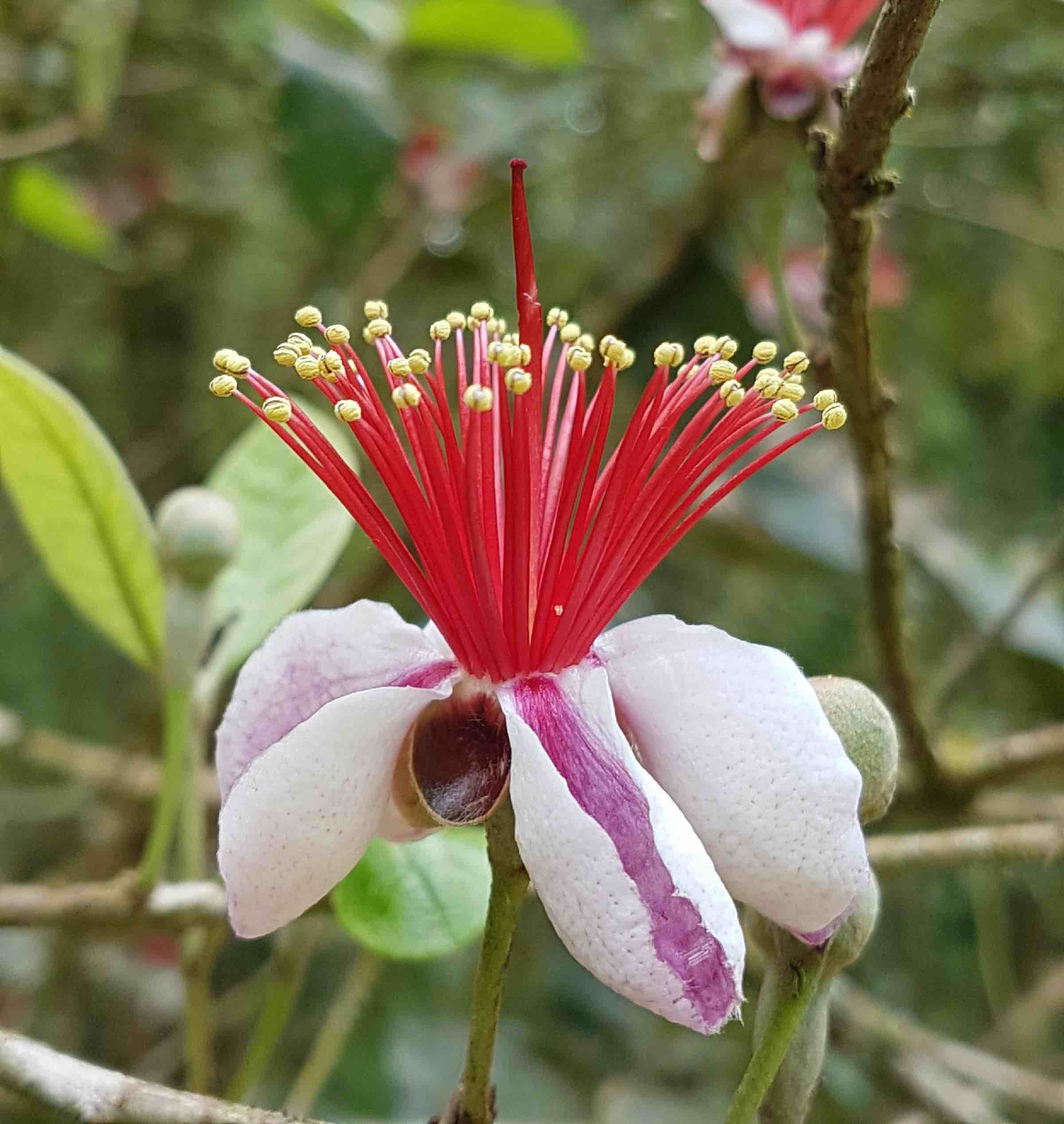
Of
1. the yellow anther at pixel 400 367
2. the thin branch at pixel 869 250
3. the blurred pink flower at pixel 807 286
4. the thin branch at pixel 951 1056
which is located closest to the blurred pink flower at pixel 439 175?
the blurred pink flower at pixel 807 286

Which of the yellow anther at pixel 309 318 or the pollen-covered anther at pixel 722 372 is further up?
the pollen-covered anther at pixel 722 372

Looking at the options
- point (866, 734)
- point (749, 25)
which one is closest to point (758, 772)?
point (866, 734)

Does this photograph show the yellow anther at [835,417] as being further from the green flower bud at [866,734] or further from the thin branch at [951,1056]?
the thin branch at [951,1056]

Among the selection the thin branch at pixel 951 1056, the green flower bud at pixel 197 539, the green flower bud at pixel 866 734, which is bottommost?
the thin branch at pixel 951 1056

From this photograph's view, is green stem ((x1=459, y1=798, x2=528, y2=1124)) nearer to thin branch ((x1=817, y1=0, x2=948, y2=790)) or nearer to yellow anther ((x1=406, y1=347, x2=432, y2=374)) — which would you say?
yellow anther ((x1=406, y1=347, x2=432, y2=374))

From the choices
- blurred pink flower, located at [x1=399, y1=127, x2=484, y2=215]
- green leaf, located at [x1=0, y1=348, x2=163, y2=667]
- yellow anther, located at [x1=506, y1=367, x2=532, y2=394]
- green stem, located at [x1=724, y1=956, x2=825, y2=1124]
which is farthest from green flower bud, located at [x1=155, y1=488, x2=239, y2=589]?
blurred pink flower, located at [x1=399, y1=127, x2=484, y2=215]

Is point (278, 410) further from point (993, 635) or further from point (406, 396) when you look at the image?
point (993, 635)
